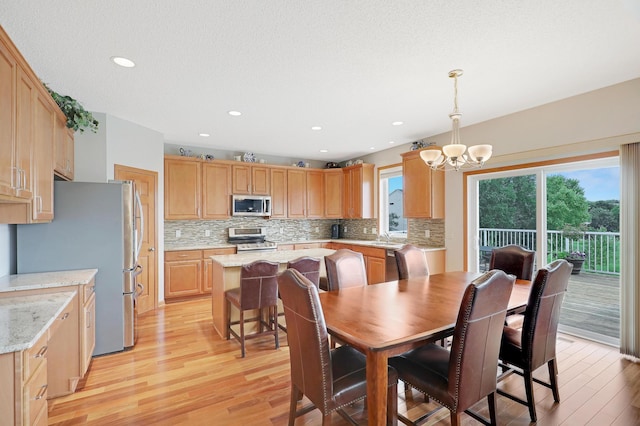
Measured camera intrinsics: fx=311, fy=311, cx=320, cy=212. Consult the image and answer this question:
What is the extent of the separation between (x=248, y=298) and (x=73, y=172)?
2.47m

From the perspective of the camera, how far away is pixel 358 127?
172 inches

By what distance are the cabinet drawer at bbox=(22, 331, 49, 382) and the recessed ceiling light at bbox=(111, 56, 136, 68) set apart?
1990 millimetres

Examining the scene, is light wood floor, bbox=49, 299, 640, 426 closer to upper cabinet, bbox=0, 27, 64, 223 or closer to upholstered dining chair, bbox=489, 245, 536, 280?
upholstered dining chair, bbox=489, 245, 536, 280

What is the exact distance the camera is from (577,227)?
341 centimetres

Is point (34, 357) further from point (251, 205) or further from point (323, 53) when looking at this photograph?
point (251, 205)

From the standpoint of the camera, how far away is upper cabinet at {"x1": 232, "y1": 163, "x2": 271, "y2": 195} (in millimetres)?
5680

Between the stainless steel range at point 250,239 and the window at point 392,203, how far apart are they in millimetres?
2187

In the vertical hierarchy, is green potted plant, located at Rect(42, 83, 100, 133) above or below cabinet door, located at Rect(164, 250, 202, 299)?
above

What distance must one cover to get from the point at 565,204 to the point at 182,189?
5.33 m

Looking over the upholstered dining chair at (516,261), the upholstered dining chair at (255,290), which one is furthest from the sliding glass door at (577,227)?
the upholstered dining chair at (255,290)

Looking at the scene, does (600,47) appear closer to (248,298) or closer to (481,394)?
(481,394)

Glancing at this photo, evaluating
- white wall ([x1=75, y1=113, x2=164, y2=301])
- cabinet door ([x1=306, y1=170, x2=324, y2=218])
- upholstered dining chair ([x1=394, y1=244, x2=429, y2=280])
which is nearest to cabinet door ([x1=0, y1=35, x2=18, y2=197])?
white wall ([x1=75, y1=113, x2=164, y2=301])

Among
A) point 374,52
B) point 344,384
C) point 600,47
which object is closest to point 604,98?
point 600,47

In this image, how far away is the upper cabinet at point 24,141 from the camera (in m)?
1.77
